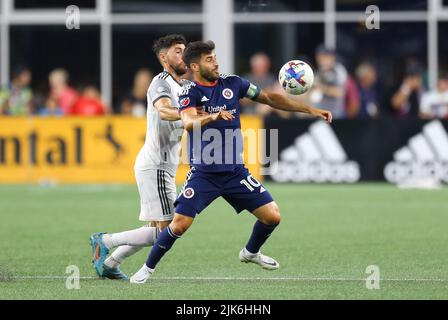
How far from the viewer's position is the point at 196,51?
9906 mm

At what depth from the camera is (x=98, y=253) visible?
10.5 metres

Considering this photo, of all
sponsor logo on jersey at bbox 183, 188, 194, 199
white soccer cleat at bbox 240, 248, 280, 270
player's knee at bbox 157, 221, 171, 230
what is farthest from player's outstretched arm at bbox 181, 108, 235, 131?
white soccer cleat at bbox 240, 248, 280, 270

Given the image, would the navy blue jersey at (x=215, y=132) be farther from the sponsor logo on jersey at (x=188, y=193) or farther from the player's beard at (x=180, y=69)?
the player's beard at (x=180, y=69)

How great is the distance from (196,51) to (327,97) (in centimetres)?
1190

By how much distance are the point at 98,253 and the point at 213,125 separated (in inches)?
64.4

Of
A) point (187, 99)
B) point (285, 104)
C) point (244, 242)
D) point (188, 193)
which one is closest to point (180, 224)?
point (188, 193)

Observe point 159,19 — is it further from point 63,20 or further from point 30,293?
point 30,293

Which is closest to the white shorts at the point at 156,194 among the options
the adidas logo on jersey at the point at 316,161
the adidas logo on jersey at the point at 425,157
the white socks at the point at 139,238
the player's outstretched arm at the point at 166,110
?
the white socks at the point at 139,238

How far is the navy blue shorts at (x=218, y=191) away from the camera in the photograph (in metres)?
9.82

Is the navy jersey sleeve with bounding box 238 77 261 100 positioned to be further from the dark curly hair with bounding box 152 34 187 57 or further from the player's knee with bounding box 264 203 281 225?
the player's knee with bounding box 264 203 281 225

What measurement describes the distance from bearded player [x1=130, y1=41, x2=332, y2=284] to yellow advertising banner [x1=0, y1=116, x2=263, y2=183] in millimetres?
11225

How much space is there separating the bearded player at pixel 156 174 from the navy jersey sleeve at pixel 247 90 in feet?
2.05

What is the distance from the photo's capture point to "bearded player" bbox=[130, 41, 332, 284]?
979 cm
